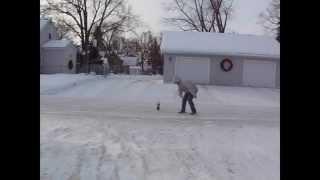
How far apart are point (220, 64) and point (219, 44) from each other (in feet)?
6.77

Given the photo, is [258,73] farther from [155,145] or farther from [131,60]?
[131,60]

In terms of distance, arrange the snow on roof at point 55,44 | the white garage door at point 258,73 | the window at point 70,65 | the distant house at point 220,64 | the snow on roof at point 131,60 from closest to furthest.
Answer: the distant house at point 220,64, the white garage door at point 258,73, the snow on roof at point 55,44, the window at point 70,65, the snow on roof at point 131,60

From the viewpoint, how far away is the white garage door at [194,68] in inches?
1204

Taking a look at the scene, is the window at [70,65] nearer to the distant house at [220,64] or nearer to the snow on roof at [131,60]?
the distant house at [220,64]

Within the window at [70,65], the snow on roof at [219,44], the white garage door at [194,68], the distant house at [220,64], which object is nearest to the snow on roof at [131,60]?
the window at [70,65]

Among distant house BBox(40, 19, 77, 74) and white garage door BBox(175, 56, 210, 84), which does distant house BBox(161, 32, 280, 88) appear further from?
distant house BBox(40, 19, 77, 74)

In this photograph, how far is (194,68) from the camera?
30812 millimetres

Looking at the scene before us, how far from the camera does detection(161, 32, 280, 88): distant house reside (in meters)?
30.6

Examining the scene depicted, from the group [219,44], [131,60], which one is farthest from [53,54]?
[131,60]

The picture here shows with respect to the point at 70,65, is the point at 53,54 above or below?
above
